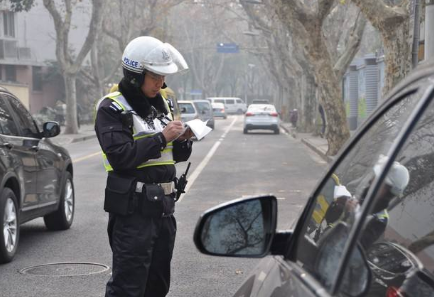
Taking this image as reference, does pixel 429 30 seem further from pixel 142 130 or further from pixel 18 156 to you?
pixel 142 130

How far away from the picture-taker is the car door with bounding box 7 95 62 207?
31.2 feet

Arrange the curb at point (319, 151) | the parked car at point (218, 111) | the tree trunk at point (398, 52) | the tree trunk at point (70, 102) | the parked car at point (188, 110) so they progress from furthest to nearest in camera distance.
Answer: the parked car at point (218, 111) → the tree trunk at point (70, 102) → the parked car at point (188, 110) → the curb at point (319, 151) → the tree trunk at point (398, 52)

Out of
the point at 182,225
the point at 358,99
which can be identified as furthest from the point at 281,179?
the point at 358,99

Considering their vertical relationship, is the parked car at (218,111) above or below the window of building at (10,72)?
below

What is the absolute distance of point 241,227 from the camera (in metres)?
2.85

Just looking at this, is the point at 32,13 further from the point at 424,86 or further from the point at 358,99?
the point at 424,86

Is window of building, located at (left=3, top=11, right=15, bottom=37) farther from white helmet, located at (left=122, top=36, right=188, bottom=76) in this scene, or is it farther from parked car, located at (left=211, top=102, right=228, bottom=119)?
white helmet, located at (left=122, top=36, right=188, bottom=76)

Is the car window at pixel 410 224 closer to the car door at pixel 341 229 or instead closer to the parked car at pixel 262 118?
the car door at pixel 341 229

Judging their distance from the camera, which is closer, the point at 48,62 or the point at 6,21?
the point at 6,21

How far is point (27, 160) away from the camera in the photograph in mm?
9211

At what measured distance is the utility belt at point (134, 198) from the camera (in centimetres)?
453

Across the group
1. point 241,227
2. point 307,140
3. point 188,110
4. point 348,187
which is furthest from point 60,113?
point 348,187

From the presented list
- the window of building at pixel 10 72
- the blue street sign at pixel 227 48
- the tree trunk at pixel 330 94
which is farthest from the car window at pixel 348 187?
the blue street sign at pixel 227 48

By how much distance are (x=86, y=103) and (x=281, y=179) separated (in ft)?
134
